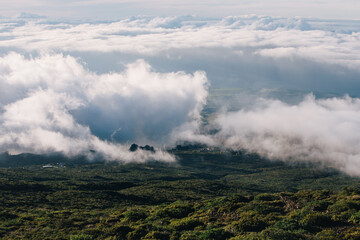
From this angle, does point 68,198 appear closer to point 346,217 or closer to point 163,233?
point 163,233

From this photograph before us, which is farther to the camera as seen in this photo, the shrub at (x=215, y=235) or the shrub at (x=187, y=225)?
the shrub at (x=187, y=225)

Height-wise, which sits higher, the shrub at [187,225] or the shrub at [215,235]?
the shrub at [215,235]

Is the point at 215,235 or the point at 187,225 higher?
the point at 215,235

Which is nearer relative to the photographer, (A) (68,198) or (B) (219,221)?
(B) (219,221)

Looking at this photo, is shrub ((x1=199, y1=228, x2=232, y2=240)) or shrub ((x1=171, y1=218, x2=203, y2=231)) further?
shrub ((x1=171, y1=218, x2=203, y2=231))

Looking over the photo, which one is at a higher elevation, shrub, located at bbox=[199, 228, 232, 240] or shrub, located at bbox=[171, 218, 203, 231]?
shrub, located at bbox=[199, 228, 232, 240]

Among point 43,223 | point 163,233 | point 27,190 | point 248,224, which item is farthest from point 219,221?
point 27,190

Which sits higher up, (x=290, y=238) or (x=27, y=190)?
(x=290, y=238)

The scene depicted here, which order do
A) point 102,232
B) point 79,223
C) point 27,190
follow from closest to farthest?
point 102,232, point 79,223, point 27,190

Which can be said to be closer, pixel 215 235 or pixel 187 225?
pixel 215 235

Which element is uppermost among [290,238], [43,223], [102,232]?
[290,238]

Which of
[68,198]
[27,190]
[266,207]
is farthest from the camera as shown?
[27,190]
